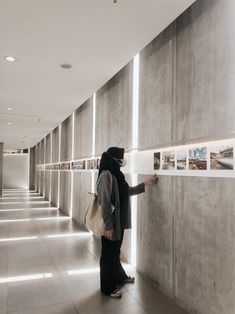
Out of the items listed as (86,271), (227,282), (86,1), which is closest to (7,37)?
(86,1)

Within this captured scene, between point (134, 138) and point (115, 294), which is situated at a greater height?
point (134, 138)

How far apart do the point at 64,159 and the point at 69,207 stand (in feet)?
6.55

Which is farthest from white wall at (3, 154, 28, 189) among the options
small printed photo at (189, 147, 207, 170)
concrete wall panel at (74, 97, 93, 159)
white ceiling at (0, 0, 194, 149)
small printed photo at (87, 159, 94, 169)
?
small printed photo at (189, 147, 207, 170)

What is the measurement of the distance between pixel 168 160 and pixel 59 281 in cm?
217

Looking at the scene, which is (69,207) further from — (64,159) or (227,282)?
(227,282)

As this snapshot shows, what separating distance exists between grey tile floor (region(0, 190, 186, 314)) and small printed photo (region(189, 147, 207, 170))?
156 centimetres

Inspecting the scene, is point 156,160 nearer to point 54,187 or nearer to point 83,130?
point 83,130

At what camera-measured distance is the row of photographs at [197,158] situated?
8.43ft

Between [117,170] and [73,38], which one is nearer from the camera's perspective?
[117,170]

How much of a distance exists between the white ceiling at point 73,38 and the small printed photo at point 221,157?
161 centimetres

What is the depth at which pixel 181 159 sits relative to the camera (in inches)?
126

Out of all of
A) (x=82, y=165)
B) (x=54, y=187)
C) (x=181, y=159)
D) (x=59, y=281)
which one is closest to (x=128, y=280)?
(x=59, y=281)

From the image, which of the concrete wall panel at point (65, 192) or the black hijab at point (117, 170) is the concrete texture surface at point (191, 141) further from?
the concrete wall panel at point (65, 192)

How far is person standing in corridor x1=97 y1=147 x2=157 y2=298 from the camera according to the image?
3260mm
